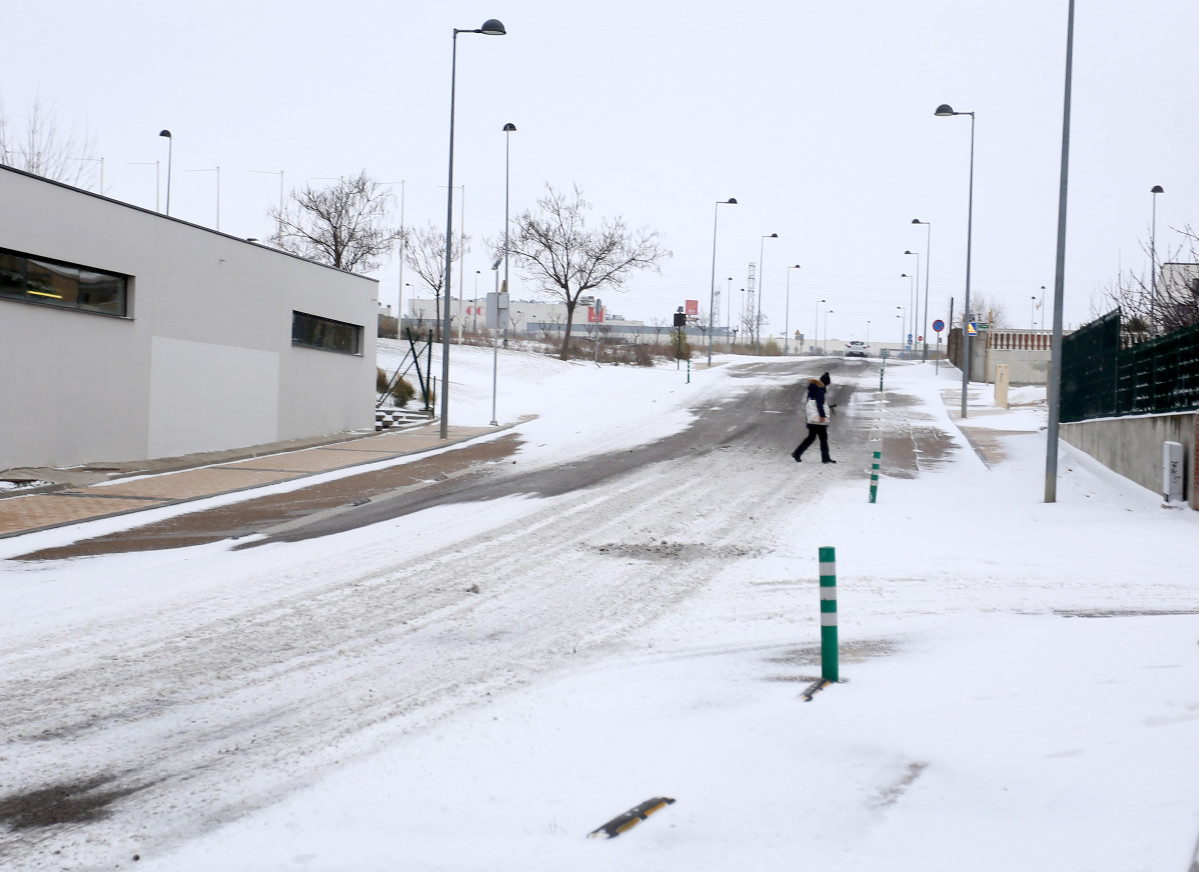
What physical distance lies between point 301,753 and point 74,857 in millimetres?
1228

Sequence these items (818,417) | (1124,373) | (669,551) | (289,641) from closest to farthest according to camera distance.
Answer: (289,641) → (669,551) → (1124,373) → (818,417)

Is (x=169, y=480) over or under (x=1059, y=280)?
under

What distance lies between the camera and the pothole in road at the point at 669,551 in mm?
10672

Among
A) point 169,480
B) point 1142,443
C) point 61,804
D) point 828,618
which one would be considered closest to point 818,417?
point 1142,443

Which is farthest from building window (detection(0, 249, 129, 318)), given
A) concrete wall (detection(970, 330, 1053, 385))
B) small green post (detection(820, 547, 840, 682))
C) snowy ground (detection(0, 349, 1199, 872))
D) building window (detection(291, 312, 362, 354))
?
concrete wall (detection(970, 330, 1053, 385))

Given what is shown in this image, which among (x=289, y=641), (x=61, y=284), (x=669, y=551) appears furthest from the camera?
(x=61, y=284)

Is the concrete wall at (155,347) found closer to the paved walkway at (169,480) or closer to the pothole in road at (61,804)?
the paved walkway at (169,480)

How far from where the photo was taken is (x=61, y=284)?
16.8 meters

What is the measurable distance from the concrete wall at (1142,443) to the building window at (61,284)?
16.9m

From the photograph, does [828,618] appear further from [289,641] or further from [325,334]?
[325,334]

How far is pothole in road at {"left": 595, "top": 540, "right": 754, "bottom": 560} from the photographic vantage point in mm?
10672

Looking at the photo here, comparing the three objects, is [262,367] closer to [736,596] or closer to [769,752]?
[736,596]

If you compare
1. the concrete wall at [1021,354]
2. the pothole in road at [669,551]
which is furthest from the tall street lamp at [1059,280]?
the concrete wall at [1021,354]

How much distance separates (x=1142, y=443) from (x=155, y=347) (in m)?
16.9
